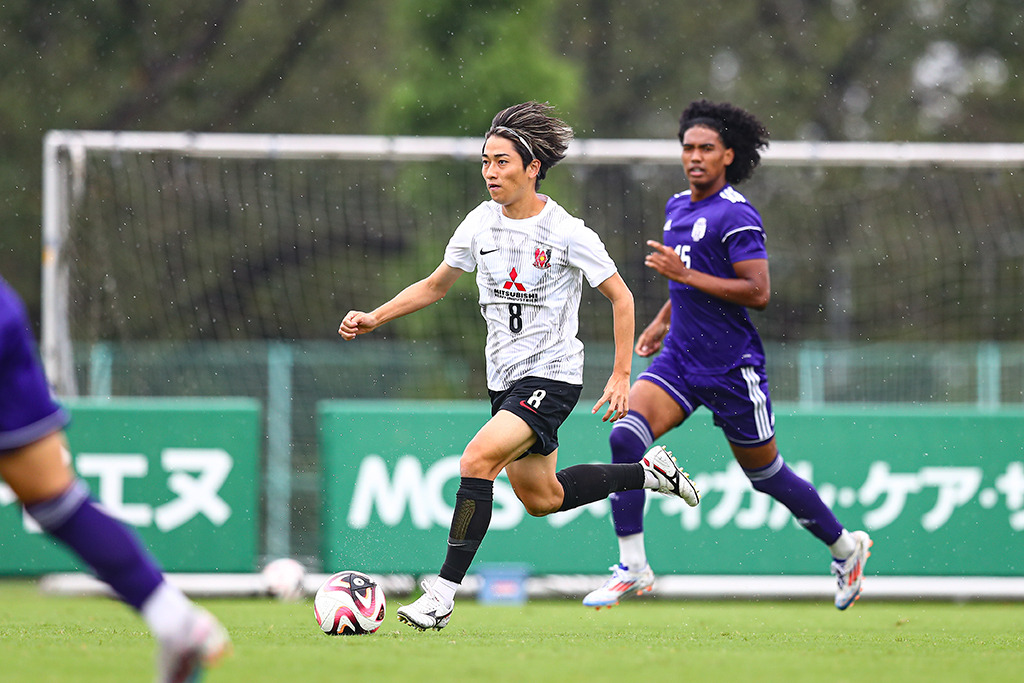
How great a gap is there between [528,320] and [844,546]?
2484mm

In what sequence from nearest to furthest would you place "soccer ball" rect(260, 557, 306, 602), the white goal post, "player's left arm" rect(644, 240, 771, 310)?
"player's left arm" rect(644, 240, 771, 310)
"soccer ball" rect(260, 557, 306, 602)
the white goal post

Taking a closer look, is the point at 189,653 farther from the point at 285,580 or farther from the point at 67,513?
the point at 285,580

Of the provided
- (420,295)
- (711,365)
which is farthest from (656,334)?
(420,295)

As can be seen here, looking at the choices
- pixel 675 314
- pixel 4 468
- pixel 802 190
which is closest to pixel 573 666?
pixel 4 468

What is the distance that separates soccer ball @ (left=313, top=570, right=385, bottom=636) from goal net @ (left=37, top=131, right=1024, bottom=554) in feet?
14.8

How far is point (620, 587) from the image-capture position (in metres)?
6.45

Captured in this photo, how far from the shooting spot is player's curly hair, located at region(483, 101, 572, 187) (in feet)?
18.6

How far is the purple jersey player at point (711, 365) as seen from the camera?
6465 mm

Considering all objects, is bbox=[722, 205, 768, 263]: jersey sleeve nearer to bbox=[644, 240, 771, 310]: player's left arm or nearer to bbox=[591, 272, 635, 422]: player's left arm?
bbox=[644, 240, 771, 310]: player's left arm

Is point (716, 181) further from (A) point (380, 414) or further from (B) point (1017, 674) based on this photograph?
(A) point (380, 414)

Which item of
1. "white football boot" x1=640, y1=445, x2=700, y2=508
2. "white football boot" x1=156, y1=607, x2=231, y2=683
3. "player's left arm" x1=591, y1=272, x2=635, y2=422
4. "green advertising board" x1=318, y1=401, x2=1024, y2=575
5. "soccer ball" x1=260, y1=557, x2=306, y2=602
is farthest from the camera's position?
"green advertising board" x1=318, y1=401, x2=1024, y2=575

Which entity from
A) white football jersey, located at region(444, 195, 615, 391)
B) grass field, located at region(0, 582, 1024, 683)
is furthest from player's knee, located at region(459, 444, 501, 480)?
grass field, located at region(0, 582, 1024, 683)

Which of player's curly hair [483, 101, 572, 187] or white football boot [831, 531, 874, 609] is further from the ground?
player's curly hair [483, 101, 572, 187]

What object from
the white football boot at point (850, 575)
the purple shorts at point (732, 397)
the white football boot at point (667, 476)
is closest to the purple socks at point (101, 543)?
the white football boot at point (667, 476)
